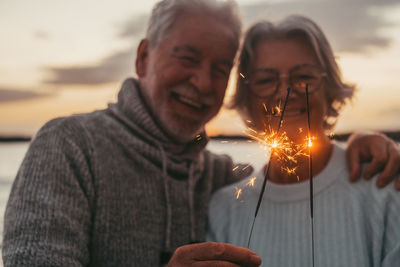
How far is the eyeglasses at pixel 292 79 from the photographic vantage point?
171 cm

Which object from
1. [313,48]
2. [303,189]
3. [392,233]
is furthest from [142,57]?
[392,233]

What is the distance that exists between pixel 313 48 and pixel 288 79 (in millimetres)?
225

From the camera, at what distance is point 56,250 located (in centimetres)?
136

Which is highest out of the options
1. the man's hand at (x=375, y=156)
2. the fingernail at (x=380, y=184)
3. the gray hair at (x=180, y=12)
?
the gray hair at (x=180, y=12)

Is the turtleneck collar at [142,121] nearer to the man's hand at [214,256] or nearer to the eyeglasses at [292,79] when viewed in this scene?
the eyeglasses at [292,79]

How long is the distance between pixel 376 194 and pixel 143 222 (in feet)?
3.52

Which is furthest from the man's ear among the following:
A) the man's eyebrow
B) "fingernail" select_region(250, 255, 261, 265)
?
"fingernail" select_region(250, 255, 261, 265)

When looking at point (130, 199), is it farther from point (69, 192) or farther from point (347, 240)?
point (347, 240)

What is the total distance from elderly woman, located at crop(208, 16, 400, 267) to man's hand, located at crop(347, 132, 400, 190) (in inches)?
1.9

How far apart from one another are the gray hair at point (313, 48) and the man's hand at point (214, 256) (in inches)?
39.9

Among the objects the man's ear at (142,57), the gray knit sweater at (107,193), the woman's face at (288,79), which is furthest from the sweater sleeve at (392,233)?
the man's ear at (142,57)

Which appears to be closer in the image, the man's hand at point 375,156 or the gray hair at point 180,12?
the man's hand at point 375,156

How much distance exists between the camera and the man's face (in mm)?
1806

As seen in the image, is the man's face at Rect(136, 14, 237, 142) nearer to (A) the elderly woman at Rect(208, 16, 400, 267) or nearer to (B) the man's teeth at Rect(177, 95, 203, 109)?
(B) the man's teeth at Rect(177, 95, 203, 109)
